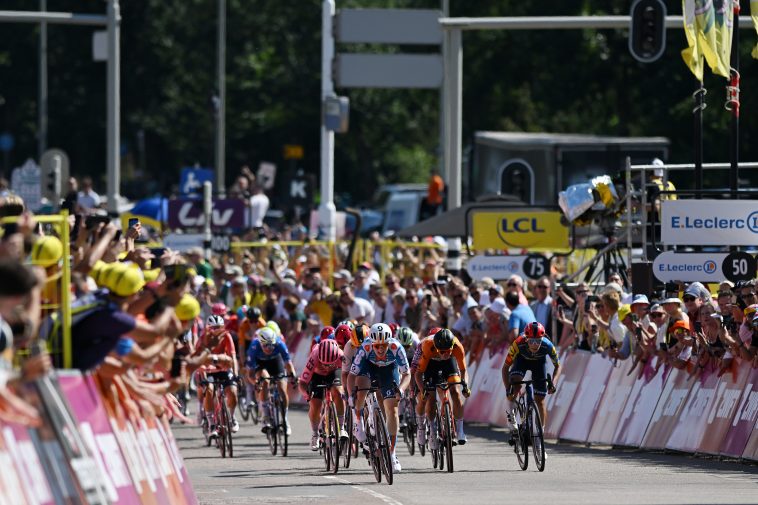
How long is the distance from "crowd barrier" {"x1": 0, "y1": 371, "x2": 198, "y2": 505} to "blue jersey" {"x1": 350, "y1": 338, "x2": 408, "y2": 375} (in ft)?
20.8

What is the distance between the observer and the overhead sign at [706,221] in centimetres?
2331

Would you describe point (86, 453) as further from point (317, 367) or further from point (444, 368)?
point (317, 367)

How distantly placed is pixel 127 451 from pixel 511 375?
350 inches

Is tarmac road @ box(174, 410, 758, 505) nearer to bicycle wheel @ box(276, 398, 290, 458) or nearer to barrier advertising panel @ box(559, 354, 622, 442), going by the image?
bicycle wheel @ box(276, 398, 290, 458)

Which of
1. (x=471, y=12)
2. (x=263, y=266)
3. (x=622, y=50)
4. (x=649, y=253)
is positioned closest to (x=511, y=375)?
(x=649, y=253)

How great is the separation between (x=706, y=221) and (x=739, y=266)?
2.07ft

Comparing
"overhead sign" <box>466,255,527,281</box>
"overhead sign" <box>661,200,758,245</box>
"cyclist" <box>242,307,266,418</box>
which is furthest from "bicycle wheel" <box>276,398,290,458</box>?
"overhead sign" <box>466,255,527,281</box>

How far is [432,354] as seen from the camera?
20422 millimetres

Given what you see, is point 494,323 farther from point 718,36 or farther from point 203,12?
point 203,12

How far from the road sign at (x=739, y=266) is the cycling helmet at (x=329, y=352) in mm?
4817

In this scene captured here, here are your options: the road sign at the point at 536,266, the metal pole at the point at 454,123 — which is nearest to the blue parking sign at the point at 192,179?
the metal pole at the point at 454,123

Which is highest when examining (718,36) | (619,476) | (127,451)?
(718,36)

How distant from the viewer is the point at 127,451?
39.8ft

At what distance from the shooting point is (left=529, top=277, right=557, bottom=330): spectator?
25.0 m
